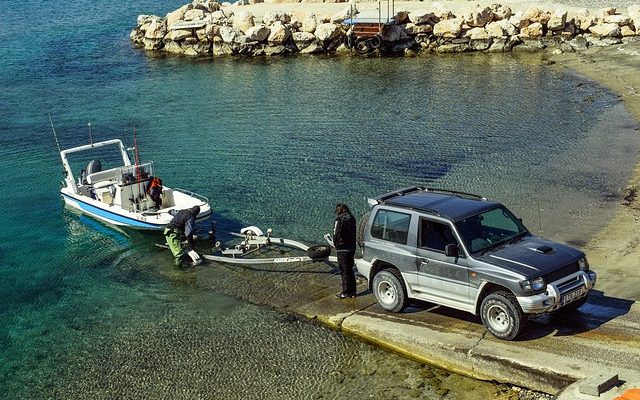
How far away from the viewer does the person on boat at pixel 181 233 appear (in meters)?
20.5

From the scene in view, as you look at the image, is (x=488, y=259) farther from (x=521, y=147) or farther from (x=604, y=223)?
(x=521, y=147)

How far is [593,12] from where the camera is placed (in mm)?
48906

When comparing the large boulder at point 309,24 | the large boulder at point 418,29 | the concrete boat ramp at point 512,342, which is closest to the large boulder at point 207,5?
the large boulder at point 309,24

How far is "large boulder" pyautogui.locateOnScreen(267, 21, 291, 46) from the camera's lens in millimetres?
51147

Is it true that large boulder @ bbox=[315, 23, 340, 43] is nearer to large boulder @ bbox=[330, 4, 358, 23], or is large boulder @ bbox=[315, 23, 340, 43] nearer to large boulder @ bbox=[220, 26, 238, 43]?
large boulder @ bbox=[330, 4, 358, 23]

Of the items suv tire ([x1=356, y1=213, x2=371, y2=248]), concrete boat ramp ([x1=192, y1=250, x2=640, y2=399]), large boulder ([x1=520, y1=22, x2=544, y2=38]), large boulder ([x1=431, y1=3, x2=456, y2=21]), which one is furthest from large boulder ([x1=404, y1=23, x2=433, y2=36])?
suv tire ([x1=356, y1=213, x2=371, y2=248])

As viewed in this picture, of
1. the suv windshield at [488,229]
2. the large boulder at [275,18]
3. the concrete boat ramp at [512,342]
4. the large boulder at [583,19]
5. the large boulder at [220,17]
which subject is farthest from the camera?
the large boulder at [220,17]

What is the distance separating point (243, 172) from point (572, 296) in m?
15.9

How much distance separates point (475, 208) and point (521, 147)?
14.9m

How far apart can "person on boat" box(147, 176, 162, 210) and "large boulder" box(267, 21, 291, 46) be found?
95.4ft

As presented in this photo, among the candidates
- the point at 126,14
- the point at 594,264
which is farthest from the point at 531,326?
the point at 126,14

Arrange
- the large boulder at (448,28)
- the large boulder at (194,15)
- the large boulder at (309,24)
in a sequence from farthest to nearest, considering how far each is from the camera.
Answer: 1. the large boulder at (194,15)
2. the large boulder at (309,24)
3. the large boulder at (448,28)

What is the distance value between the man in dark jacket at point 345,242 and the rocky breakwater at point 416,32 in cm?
3268

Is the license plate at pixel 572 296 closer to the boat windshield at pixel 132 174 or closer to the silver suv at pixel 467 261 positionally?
the silver suv at pixel 467 261
